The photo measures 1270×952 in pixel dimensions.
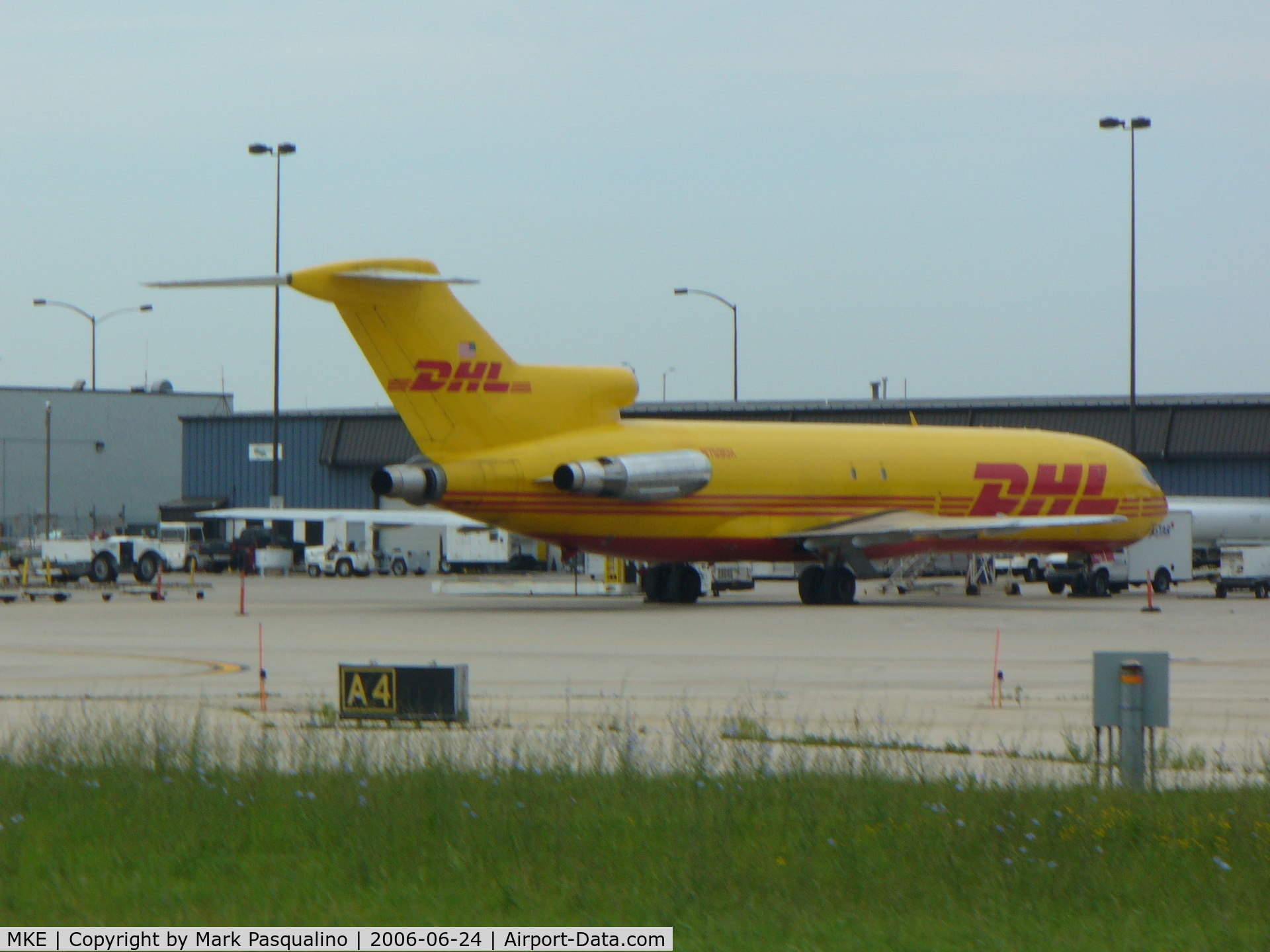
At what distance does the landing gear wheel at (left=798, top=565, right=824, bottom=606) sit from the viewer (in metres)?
42.6

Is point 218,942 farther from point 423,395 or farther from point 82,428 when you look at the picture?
point 82,428

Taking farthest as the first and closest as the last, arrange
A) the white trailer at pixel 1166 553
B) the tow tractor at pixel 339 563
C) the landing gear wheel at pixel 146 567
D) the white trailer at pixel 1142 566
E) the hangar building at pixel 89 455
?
the hangar building at pixel 89 455 → the tow tractor at pixel 339 563 → the landing gear wheel at pixel 146 567 → the white trailer at pixel 1166 553 → the white trailer at pixel 1142 566

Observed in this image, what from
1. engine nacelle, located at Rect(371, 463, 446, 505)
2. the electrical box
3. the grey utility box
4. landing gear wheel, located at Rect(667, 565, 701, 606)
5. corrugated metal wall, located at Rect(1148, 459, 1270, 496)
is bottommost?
landing gear wheel, located at Rect(667, 565, 701, 606)

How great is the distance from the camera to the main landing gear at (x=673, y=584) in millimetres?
43375

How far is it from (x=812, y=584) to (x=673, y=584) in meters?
3.48

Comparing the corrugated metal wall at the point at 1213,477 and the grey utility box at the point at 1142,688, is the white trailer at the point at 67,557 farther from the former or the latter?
the grey utility box at the point at 1142,688

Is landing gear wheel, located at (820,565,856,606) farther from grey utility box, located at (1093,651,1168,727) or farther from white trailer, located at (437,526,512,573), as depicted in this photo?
white trailer, located at (437,526,512,573)

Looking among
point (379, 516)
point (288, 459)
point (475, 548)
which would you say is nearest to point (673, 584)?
point (379, 516)

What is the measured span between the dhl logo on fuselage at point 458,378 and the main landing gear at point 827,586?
9.95m

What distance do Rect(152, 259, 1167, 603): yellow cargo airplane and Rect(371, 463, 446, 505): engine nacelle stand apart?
1.6 inches

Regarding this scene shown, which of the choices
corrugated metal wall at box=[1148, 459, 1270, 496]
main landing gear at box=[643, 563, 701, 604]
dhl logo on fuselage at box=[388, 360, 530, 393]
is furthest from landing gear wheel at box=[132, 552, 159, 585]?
corrugated metal wall at box=[1148, 459, 1270, 496]

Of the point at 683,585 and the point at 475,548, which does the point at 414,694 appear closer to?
the point at 683,585

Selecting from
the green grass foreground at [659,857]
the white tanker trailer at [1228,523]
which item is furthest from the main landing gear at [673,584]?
the green grass foreground at [659,857]

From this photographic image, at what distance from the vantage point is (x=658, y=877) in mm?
8914
